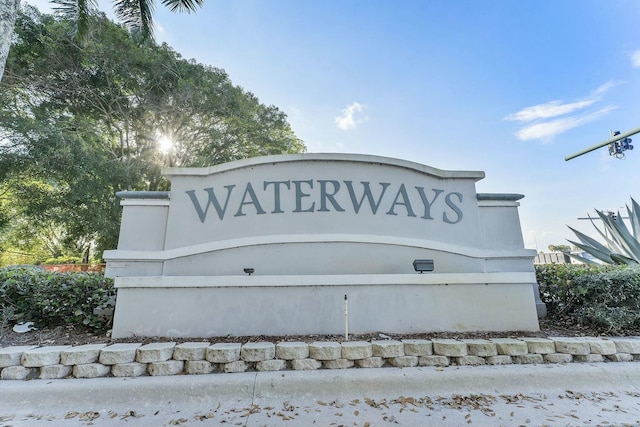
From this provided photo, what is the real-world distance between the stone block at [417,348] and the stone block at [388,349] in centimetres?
7

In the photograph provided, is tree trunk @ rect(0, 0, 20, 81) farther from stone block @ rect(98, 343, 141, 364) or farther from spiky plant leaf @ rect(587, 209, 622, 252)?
spiky plant leaf @ rect(587, 209, 622, 252)

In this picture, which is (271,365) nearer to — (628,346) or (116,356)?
(116,356)

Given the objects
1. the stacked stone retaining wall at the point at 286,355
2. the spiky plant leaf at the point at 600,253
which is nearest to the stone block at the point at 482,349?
the stacked stone retaining wall at the point at 286,355

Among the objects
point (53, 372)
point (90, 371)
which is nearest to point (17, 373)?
point (53, 372)

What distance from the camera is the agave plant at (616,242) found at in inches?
236

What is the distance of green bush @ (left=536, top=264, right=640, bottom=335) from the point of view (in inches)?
178

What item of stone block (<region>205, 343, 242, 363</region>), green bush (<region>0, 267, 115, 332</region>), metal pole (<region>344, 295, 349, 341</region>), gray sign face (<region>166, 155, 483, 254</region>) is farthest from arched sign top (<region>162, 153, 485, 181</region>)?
stone block (<region>205, 343, 242, 363</region>)

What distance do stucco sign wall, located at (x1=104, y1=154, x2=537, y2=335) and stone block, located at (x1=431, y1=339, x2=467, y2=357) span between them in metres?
0.58

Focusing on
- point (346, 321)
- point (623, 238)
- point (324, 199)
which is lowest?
point (346, 321)

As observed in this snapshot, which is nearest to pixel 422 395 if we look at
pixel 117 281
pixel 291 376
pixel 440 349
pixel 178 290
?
pixel 440 349

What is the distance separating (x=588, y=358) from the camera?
410 cm

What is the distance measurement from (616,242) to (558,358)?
159 inches

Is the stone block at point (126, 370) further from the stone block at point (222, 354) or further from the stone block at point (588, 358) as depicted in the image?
the stone block at point (588, 358)

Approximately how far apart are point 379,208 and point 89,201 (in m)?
12.6
